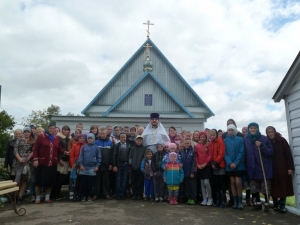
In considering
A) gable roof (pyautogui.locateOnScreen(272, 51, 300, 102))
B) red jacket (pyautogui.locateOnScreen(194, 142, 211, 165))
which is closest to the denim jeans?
red jacket (pyautogui.locateOnScreen(194, 142, 211, 165))

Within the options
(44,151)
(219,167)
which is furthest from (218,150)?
(44,151)

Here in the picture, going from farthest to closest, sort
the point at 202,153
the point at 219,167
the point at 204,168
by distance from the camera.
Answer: the point at 202,153 → the point at 204,168 → the point at 219,167

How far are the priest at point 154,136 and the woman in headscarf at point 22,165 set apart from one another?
9.52 feet

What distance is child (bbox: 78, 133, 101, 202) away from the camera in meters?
7.41

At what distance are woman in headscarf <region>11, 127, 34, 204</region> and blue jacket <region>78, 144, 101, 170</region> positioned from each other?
1.20 metres

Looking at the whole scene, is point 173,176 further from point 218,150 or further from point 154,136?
point 154,136

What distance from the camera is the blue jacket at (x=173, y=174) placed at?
7227mm

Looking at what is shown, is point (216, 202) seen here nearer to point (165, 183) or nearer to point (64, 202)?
point (165, 183)

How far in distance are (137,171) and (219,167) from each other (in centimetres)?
213

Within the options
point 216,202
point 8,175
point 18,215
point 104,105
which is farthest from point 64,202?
point 104,105

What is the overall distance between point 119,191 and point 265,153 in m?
3.58

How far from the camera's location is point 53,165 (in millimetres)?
7352

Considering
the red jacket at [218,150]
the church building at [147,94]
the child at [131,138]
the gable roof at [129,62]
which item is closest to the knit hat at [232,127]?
the red jacket at [218,150]

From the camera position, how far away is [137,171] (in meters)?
7.88
